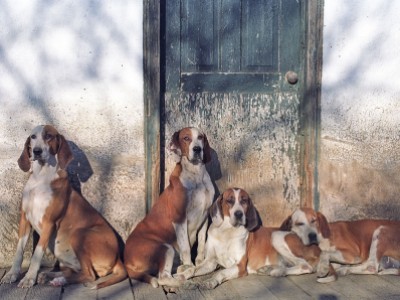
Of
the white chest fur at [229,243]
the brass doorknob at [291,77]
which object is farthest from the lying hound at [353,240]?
the brass doorknob at [291,77]

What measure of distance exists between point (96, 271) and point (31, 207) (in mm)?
720

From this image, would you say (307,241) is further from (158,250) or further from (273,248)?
(158,250)

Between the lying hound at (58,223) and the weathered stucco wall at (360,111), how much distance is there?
2.09 metres

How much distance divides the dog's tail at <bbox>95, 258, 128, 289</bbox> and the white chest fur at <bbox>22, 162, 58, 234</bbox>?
2.21ft

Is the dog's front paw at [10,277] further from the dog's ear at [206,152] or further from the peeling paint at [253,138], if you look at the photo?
the dog's ear at [206,152]

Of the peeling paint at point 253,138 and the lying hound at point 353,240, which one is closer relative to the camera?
the lying hound at point 353,240

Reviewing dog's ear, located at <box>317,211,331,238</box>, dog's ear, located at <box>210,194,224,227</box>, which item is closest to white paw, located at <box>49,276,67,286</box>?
dog's ear, located at <box>210,194,224,227</box>

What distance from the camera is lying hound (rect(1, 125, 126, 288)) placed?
19.8ft

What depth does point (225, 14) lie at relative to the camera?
6867 millimetres

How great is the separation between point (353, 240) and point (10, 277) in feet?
9.19

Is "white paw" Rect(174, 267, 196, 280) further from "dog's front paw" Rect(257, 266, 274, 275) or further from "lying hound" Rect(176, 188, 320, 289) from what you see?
"dog's front paw" Rect(257, 266, 274, 275)

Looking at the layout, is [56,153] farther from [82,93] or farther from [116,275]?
[116,275]

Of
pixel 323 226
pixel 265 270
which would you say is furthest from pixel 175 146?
pixel 323 226

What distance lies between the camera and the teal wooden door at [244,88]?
6.83 metres
